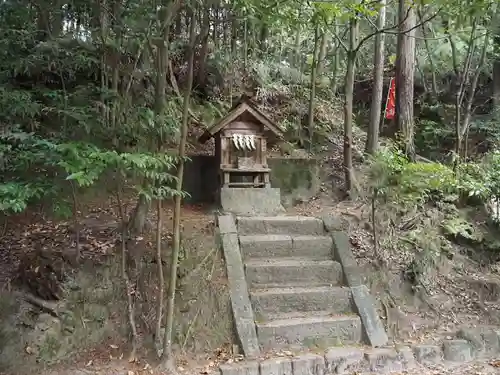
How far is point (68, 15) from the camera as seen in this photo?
6371 mm

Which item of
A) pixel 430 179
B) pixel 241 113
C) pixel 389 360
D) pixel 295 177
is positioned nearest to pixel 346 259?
pixel 389 360

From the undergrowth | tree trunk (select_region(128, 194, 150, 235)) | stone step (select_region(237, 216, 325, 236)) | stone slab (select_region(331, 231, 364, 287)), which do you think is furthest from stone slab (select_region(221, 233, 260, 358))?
the undergrowth

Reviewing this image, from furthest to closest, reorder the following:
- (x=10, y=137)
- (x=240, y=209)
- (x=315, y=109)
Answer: (x=315, y=109)
(x=240, y=209)
(x=10, y=137)

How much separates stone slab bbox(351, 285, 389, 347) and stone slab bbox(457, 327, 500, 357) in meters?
1.04

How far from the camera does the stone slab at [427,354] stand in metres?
5.10

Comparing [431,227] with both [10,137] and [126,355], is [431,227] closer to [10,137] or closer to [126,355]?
[126,355]

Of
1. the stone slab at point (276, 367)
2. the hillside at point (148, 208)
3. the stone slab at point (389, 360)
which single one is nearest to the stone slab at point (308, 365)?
the stone slab at point (276, 367)

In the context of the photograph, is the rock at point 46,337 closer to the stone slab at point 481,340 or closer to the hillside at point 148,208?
the hillside at point 148,208

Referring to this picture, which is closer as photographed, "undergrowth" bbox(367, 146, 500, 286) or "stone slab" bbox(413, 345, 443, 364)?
"stone slab" bbox(413, 345, 443, 364)

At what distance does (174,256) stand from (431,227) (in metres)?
4.63

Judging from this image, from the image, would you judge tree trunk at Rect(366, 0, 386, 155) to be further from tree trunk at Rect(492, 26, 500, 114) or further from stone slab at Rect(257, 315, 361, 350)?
stone slab at Rect(257, 315, 361, 350)

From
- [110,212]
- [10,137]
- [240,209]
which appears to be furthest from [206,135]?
[10,137]

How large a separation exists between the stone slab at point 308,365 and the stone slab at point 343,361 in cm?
7

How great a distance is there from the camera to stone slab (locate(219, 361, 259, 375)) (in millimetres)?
4473
